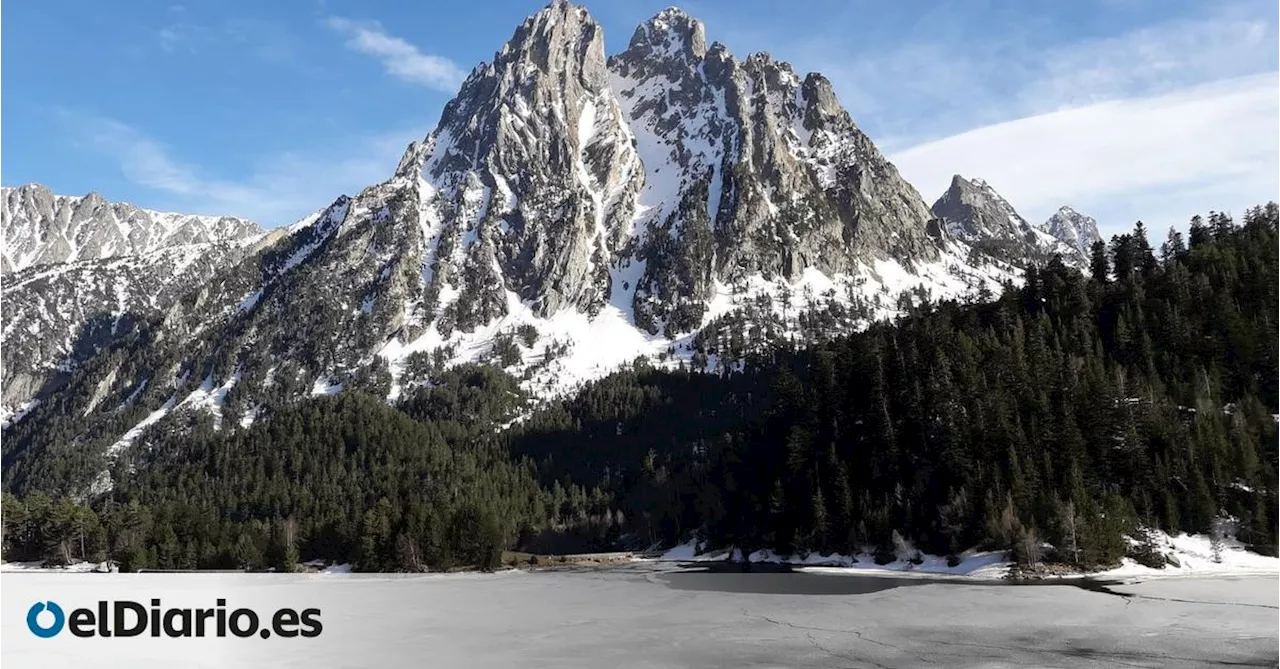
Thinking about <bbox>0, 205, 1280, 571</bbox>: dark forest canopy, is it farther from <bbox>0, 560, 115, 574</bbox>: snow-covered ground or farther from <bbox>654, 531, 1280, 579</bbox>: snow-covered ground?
<bbox>0, 560, 115, 574</bbox>: snow-covered ground

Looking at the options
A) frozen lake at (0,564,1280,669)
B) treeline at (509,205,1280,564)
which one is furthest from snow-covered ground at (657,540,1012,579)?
frozen lake at (0,564,1280,669)

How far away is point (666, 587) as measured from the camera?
90.3 m

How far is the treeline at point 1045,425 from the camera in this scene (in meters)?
108

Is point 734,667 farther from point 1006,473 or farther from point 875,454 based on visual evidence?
point 875,454

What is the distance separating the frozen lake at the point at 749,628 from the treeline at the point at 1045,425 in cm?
2641

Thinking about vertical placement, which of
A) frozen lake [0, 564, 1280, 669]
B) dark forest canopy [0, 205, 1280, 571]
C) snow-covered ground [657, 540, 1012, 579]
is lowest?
snow-covered ground [657, 540, 1012, 579]

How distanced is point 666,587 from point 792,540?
55.1 m

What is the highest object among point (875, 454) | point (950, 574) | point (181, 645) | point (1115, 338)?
point (1115, 338)

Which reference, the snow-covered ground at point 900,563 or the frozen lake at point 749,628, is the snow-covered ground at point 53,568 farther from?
the snow-covered ground at point 900,563

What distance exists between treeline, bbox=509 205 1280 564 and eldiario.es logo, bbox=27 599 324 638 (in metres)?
83.6

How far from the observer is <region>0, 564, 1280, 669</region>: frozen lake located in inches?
1571

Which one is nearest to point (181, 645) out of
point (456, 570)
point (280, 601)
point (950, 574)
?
point (280, 601)

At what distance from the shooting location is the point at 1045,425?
125438mm

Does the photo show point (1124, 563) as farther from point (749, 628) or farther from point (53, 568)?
point (53, 568)
